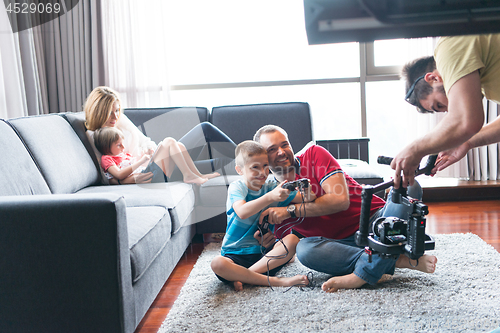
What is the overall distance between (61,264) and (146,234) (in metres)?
0.33

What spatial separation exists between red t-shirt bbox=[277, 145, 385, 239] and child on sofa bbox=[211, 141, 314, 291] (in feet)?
0.26

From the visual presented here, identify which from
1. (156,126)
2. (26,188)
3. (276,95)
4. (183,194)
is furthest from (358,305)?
(276,95)

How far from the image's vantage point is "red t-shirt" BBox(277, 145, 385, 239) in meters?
1.62


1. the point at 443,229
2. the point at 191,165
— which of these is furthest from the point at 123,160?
the point at 443,229

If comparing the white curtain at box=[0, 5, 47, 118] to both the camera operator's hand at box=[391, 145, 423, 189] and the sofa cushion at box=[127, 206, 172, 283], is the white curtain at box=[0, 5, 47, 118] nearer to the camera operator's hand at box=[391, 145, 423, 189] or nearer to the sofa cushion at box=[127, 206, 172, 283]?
the sofa cushion at box=[127, 206, 172, 283]

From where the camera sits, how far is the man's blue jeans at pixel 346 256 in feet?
4.81

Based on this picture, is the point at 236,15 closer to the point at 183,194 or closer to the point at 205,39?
the point at 205,39

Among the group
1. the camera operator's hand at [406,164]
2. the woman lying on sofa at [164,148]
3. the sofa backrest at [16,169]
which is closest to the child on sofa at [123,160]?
the woman lying on sofa at [164,148]

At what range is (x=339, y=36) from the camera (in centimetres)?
35

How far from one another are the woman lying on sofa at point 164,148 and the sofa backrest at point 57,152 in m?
0.19

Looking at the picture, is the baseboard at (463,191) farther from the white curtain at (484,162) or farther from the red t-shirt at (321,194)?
the red t-shirt at (321,194)

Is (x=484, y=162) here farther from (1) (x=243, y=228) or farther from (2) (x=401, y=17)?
(2) (x=401, y=17)

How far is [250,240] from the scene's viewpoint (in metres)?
1.66

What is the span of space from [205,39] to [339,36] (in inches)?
133
